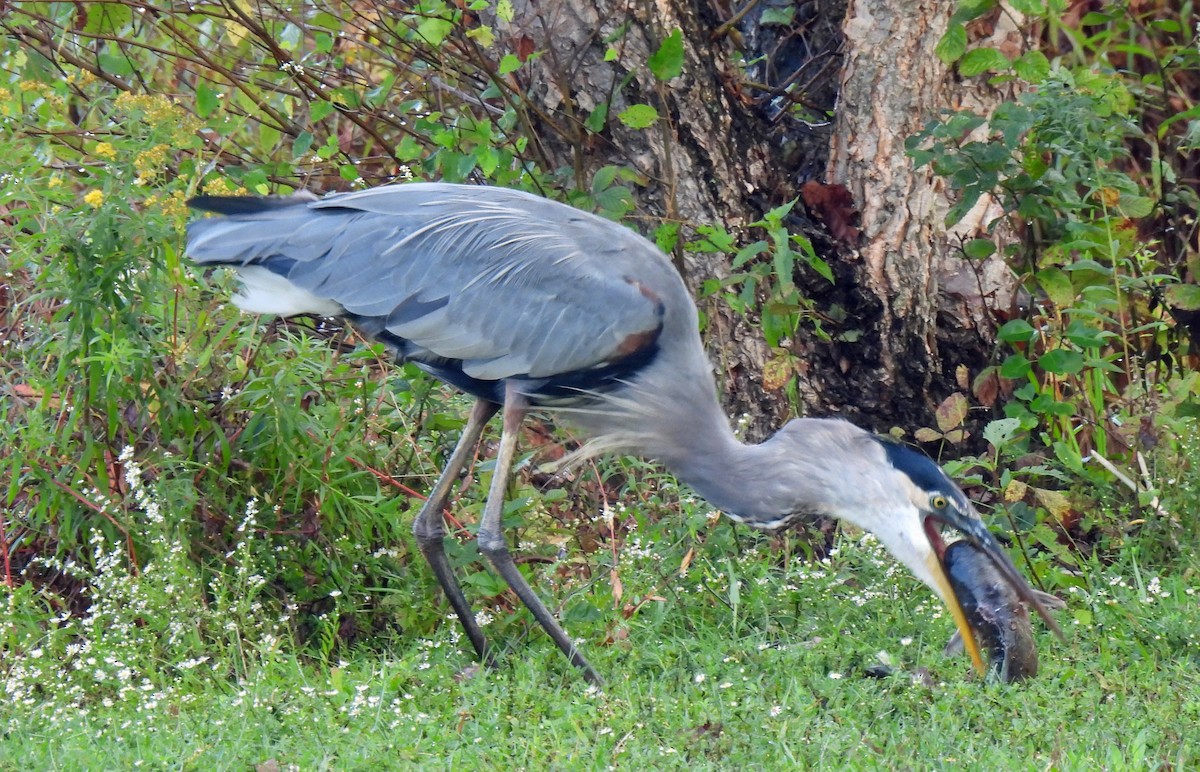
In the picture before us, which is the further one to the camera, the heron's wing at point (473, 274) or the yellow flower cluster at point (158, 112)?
the yellow flower cluster at point (158, 112)

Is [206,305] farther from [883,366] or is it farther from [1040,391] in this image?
[1040,391]

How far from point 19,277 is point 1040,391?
3.86 metres

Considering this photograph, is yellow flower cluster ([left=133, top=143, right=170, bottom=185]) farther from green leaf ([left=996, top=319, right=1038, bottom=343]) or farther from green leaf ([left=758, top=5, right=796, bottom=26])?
green leaf ([left=996, top=319, right=1038, bottom=343])

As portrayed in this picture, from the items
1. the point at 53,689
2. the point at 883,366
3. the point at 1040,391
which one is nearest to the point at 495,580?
the point at 53,689

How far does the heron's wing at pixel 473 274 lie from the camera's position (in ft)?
14.7

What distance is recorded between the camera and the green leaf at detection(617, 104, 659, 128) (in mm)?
5066

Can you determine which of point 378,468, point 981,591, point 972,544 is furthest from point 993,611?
point 378,468

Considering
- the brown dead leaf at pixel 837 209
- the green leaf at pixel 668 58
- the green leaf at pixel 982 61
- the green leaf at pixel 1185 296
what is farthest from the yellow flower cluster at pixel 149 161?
the green leaf at pixel 1185 296

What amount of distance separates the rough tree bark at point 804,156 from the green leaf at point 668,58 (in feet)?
1.19

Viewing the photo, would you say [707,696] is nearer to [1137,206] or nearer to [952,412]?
[952,412]

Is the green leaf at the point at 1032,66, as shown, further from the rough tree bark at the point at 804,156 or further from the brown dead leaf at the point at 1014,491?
the brown dead leaf at the point at 1014,491

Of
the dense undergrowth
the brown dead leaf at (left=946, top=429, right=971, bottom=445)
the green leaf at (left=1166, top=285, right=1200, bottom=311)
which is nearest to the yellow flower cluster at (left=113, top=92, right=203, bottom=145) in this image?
the dense undergrowth

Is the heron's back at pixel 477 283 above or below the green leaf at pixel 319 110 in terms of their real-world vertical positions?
below

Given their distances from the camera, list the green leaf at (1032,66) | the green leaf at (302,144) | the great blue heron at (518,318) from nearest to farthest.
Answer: the great blue heron at (518,318) → the green leaf at (1032,66) → the green leaf at (302,144)
